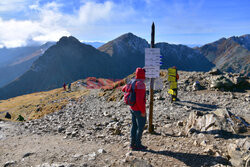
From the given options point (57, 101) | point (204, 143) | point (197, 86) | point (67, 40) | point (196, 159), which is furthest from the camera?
point (67, 40)

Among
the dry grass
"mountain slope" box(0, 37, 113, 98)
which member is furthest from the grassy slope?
"mountain slope" box(0, 37, 113, 98)

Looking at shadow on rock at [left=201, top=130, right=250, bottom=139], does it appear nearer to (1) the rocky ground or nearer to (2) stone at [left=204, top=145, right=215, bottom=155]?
(1) the rocky ground

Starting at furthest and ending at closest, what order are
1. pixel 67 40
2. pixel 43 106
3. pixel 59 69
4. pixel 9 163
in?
pixel 67 40 < pixel 59 69 < pixel 43 106 < pixel 9 163

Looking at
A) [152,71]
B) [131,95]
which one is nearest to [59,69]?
[152,71]

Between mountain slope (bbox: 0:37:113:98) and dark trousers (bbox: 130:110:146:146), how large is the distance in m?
168

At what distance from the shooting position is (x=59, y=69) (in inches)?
7013

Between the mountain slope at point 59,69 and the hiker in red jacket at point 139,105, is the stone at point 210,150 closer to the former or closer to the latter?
the hiker in red jacket at point 139,105

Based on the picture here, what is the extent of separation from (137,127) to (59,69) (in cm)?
18545

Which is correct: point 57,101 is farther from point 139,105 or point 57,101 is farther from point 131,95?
point 139,105

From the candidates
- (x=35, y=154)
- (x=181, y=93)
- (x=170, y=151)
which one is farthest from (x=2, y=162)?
(x=181, y=93)

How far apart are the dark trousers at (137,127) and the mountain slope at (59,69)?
167846mm

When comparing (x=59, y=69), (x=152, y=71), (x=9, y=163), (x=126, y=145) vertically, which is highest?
(x=59, y=69)

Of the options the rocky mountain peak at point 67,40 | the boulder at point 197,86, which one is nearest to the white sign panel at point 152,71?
the boulder at point 197,86

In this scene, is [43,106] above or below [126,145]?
below
